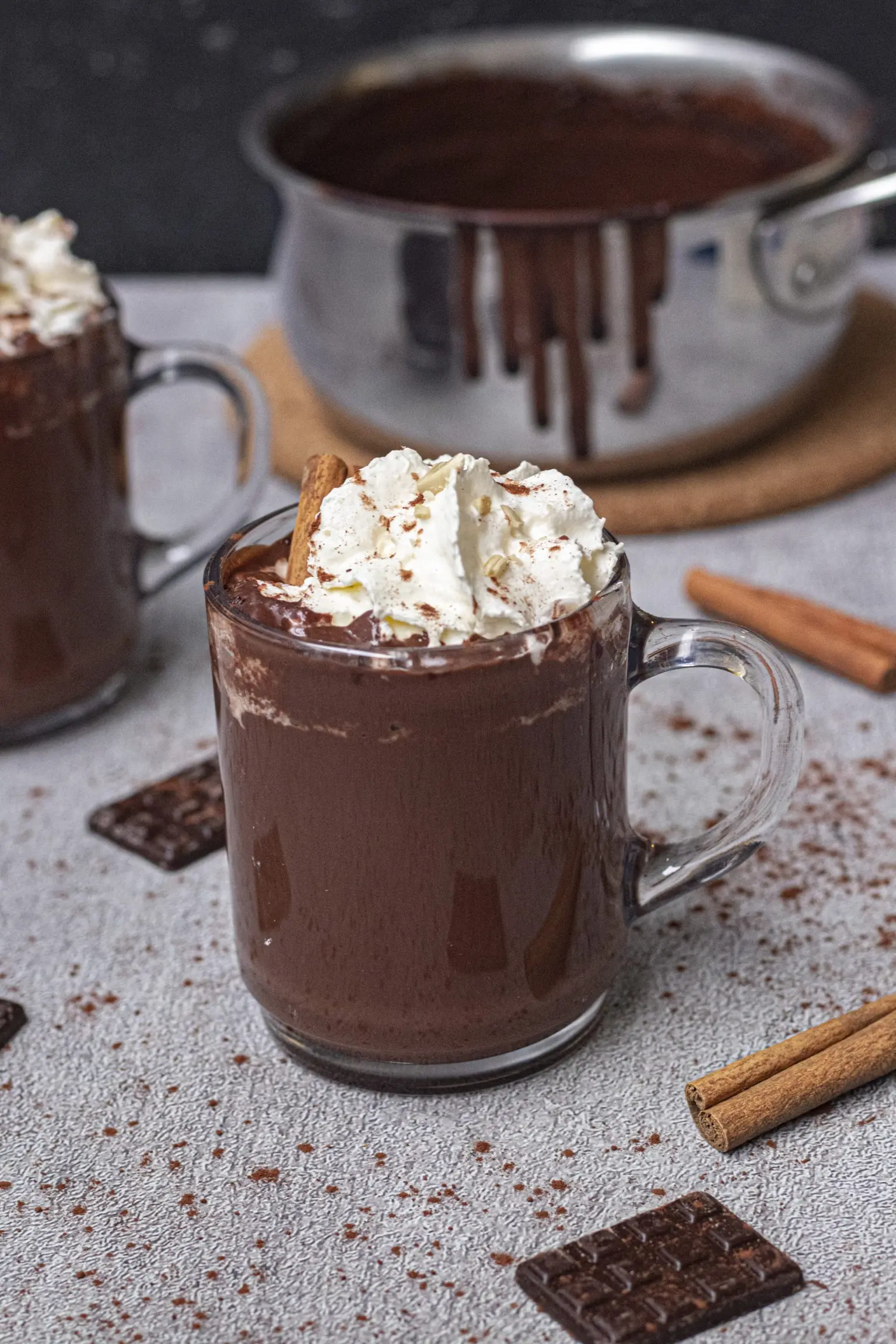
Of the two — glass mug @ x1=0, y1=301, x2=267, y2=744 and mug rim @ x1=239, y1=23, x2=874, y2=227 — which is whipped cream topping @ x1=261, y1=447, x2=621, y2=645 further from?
mug rim @ x1=239, y1=23, x2=874, y2=227

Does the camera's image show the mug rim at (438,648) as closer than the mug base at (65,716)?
Yes

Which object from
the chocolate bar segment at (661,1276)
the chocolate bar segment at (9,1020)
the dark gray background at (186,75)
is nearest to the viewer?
the chocolate bar segment at (661,1276)

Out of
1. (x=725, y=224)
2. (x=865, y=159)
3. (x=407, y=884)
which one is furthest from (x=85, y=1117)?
(x=865, y=159)

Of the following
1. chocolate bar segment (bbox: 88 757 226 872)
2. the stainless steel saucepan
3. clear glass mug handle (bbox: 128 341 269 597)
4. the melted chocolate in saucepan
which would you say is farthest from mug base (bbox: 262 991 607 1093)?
the melted chocolate in saucepan

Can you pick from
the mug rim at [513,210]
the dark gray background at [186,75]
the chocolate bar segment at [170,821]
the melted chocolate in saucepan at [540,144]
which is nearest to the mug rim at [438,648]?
the chocolate bar segment at [170,821]

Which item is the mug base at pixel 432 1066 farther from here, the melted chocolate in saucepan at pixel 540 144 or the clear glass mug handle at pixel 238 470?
the melted chocolate in saucepan at pixel 540 144

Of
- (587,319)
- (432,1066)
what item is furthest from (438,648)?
(587,319)
